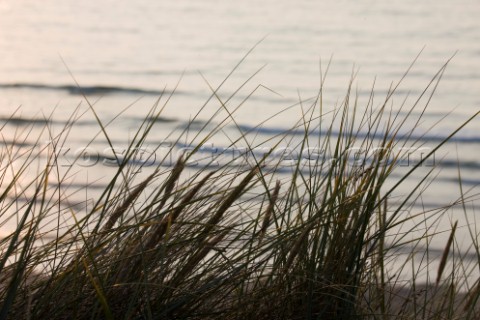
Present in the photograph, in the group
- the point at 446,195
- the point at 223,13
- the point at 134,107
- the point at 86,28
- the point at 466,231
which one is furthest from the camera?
the point at 223,13

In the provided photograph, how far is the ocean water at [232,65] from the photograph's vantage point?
14.3 ft

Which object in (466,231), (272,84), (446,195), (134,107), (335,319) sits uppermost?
(272,84)

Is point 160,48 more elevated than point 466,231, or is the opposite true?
point 160,48

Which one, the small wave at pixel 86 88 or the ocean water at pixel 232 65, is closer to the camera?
the ocean water at pixel 232 65

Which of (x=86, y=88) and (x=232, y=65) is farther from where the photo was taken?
(x=232, y=65)

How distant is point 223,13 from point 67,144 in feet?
13.3

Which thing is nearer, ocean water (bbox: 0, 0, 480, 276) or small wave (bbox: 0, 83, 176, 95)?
ocean water (bbox: 0, 0, 480, 276)

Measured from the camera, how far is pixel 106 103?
5102mm

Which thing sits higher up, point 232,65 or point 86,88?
point 232,65

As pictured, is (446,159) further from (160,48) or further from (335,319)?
(160,48)

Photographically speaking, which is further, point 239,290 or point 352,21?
point 352,21

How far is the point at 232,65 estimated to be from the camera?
5.90m

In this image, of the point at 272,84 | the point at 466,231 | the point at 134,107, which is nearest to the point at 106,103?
the point at 134,107

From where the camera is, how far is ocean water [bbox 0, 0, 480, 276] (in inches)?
172
